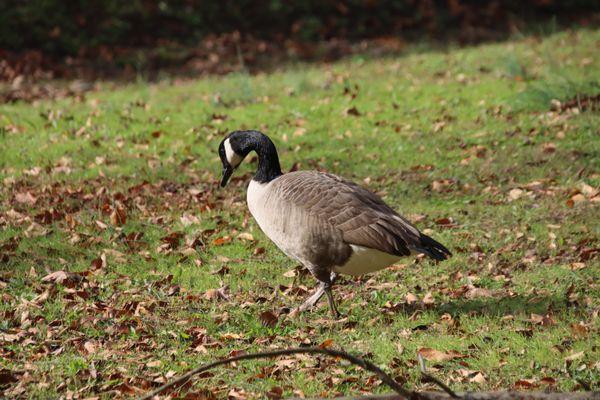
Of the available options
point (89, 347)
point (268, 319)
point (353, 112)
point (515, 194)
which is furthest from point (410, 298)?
point (353, 112)

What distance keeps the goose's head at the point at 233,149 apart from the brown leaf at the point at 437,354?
252 cm

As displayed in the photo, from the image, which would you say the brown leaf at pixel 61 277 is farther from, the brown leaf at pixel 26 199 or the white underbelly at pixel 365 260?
the white underbelly at pixel 365 260

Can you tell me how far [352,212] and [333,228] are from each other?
0.19 m

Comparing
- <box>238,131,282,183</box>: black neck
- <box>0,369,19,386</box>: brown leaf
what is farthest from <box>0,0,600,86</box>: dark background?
<box>0,369,19,386</box>: brown leaf

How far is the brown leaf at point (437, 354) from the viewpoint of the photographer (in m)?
5.51

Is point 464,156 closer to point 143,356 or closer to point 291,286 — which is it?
point 291,286

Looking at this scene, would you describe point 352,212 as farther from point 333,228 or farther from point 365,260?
point 365,260

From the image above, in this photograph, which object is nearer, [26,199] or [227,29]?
[26,199]

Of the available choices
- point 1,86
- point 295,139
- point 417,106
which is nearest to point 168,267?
point 295,139

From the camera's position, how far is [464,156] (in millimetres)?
10336

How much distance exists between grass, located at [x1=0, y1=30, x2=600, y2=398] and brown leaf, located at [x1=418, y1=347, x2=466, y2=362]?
0.07 meters

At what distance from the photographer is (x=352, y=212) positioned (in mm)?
6012

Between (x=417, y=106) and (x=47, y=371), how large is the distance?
8504 mm

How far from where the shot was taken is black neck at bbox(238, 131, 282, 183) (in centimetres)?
683
